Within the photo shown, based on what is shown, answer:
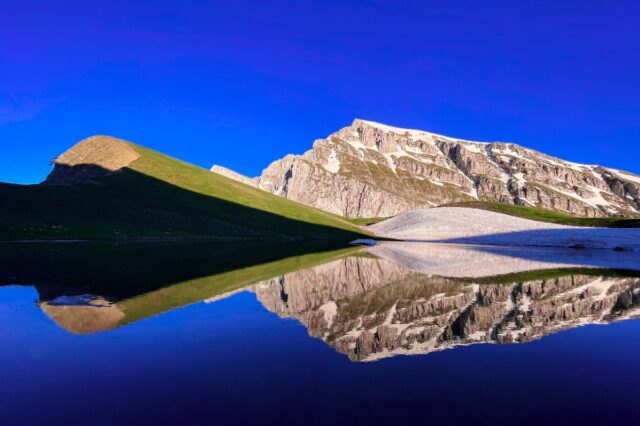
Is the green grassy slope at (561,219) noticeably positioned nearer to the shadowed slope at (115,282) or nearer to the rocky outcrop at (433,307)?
the rocky outcrop at (433,307)

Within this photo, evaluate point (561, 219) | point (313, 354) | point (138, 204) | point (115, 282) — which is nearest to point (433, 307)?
point (313, 354)

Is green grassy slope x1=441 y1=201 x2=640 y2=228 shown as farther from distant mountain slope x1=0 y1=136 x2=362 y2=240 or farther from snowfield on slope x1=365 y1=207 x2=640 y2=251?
distant mountain slope x1=0 y1=136 x2=362 y2=240

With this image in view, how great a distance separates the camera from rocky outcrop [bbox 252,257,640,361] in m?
17.3

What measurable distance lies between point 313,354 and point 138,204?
106 m

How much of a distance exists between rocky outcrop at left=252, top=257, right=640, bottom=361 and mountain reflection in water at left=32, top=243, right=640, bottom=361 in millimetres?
53

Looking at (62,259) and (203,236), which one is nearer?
(62,259)

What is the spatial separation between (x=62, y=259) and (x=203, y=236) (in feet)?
169

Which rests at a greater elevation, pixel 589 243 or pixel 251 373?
pixel 589 243

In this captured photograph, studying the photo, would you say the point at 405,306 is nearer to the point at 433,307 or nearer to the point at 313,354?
the point at 433,307

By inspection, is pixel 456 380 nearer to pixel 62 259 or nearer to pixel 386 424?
pixel 386 424

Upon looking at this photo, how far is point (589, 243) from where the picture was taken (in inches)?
3772

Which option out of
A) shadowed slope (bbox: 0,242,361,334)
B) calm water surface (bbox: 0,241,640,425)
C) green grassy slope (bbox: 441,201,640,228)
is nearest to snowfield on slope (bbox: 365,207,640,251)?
green grassy slope (bbox: 441,201,640,228)

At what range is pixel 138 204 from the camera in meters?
107

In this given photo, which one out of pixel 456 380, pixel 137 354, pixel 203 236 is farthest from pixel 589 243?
Answer: pixel 137 354
